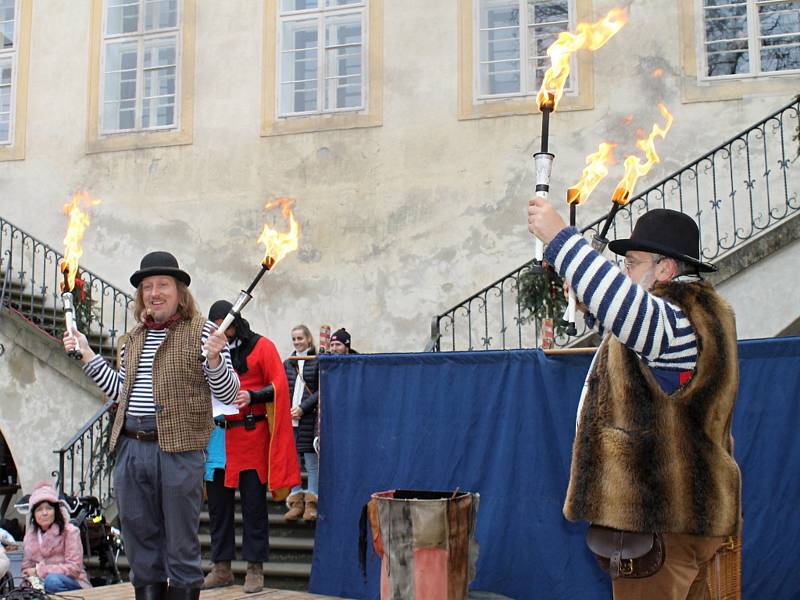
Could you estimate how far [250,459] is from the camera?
21.8 feet

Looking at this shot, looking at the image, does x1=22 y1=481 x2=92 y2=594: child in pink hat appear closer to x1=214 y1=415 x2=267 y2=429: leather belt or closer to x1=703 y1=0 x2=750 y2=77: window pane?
x1=214 y1=415 x2=267 y2=429: leather belt

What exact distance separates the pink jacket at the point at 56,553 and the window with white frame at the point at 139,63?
7663 mm

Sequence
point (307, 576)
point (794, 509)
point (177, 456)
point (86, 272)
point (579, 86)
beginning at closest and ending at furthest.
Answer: point (177, 456) → point (794, 509) → point (307, 576) → point (579, 86) → point (86, 272)

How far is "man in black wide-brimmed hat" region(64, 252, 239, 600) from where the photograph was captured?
4770 mm

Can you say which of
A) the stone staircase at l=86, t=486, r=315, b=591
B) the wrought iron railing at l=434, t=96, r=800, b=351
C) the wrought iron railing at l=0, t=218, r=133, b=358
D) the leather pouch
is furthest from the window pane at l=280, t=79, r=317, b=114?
the leather pouch

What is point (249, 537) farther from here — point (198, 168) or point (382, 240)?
point (198, 168)

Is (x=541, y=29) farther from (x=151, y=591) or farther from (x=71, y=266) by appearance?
(x=151, y=591)

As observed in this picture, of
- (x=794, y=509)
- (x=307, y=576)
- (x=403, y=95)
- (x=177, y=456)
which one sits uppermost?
(x=403, y=95)

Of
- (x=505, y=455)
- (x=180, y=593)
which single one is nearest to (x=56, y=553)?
(x=180, y=593)

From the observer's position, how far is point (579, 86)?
39.4 ft

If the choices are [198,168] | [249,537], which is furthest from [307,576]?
[198,168]

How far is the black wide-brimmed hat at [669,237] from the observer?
10.6 ft

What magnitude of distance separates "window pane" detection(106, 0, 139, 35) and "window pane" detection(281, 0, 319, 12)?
2412 mm

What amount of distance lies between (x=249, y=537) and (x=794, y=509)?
3.48m
